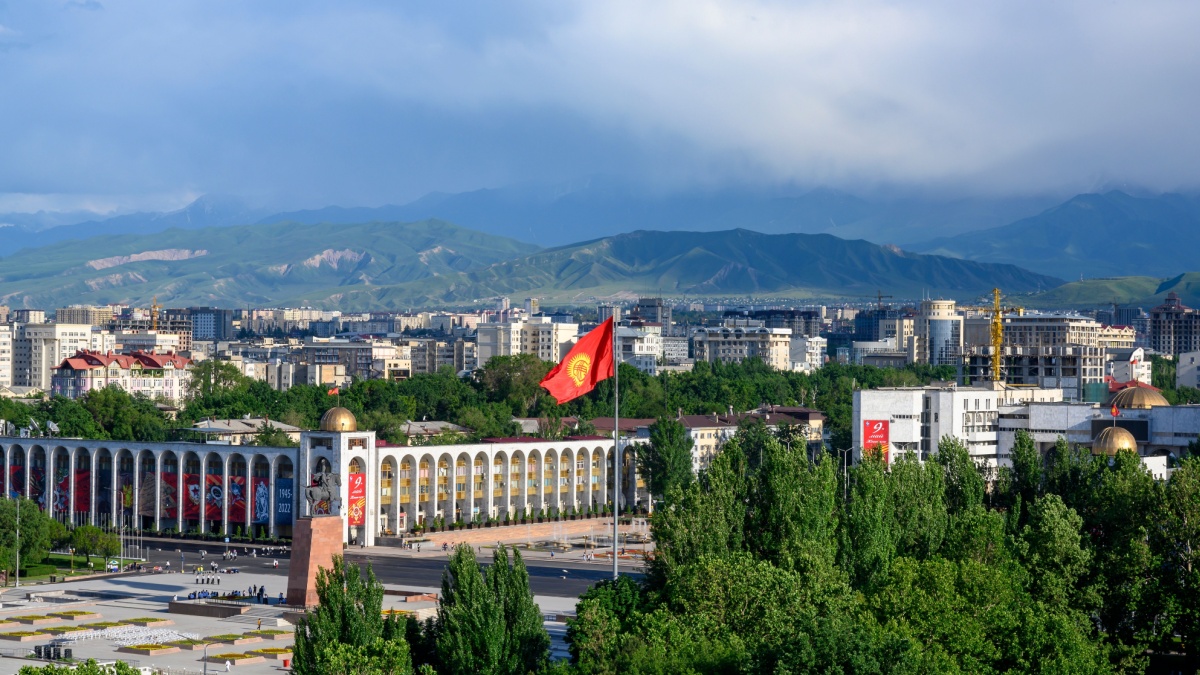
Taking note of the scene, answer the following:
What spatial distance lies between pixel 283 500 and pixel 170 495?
7697 mm

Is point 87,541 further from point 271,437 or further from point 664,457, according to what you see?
point 664,457

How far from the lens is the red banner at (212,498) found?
3625 inches

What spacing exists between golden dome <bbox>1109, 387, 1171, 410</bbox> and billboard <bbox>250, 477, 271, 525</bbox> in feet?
129

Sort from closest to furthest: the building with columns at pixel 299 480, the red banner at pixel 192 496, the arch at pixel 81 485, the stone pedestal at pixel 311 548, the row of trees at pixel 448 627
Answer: the row of trees at pixel 448 627 → the stone pedestal at pixel 311 548 → the building with columns at pixel 299 480 → the red banner at pixel 192 496 → the arch at pixel 81 485

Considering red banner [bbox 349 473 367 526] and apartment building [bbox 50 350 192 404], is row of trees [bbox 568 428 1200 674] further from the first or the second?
apartment building [bbox 50 350 192 404]

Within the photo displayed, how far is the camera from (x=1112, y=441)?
255 feet

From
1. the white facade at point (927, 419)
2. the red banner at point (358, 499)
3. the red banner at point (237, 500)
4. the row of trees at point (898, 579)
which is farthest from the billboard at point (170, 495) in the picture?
the row of trees at point (898, 579)

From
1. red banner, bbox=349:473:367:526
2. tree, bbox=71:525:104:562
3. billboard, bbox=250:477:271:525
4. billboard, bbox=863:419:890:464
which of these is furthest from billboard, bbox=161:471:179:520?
billboard, bbox=863:419:890:464

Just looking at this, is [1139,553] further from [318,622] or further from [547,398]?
[547,398]

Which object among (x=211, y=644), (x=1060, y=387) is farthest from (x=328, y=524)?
(x=1060, y=387)

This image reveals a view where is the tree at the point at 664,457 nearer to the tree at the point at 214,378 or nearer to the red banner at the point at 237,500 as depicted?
the red banner at the point at 237,500

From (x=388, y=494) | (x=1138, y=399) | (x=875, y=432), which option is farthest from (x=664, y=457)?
(x=1138, y=399)

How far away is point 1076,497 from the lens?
66062mm

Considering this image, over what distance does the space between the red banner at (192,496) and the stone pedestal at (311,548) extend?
96.3ft
